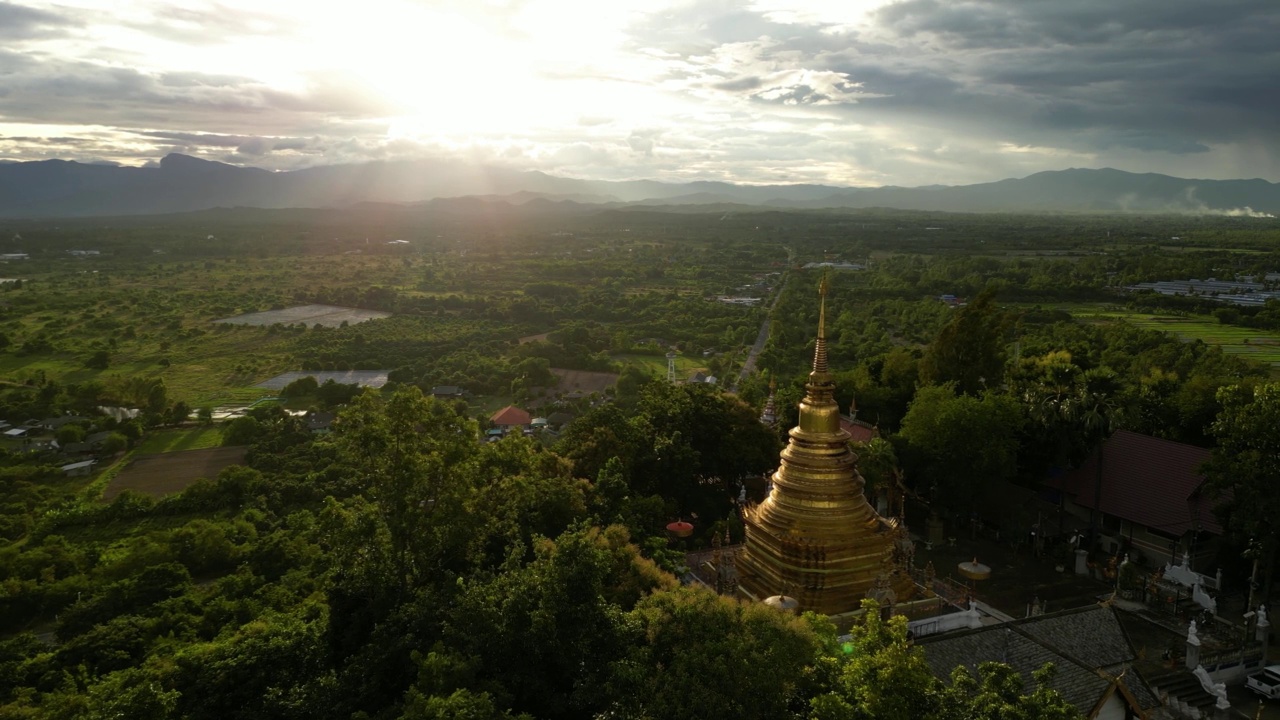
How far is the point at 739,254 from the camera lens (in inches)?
6068

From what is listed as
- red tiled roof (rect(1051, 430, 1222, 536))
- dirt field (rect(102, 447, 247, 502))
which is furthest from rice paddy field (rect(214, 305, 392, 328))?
red tiled roof (rect(1051, 430, 1222, 536))

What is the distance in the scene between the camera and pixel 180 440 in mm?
41531

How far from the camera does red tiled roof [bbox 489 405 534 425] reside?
137 feet

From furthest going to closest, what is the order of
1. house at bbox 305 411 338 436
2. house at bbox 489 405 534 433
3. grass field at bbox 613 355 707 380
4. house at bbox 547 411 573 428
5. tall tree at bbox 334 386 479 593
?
grass field at bbox 613 355 707 380 → house at bbox 547 411 573 428 → house at bbox 489 405 534 433 → house at bbox 305 411 338 436 → tall tree at bbox 334 386 479 593

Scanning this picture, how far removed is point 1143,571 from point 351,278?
112 m

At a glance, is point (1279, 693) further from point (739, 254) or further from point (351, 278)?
point (739, 254)

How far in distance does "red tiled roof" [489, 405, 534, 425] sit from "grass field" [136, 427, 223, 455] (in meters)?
14.2

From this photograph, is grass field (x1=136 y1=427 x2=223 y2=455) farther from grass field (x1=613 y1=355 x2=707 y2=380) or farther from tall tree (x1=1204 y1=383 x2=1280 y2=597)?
tall tree (x1=1204 y1=383 x2=1280 y2=597)

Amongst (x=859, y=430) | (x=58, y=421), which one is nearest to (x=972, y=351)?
(x=859, y=430)

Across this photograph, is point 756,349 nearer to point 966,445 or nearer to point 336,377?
point 336,377

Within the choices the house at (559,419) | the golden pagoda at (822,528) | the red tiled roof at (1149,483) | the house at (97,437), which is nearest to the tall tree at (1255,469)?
the red tiled roof at (1149,483)

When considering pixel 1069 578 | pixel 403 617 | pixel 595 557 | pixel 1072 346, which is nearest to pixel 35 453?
pixel 403 617

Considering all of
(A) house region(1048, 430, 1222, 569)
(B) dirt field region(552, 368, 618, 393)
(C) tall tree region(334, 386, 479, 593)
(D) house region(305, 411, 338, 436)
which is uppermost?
(C) tall tree region(334, 386, 479, 593)

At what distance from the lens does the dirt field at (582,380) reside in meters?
53.0
